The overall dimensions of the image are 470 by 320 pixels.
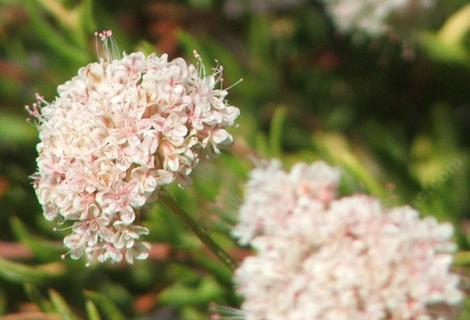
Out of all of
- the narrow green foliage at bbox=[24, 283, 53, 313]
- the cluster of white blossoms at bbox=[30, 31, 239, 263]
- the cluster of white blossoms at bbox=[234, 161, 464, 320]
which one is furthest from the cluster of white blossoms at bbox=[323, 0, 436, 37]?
the narrow green foliage at bbox=[24, 283, 53, 313]

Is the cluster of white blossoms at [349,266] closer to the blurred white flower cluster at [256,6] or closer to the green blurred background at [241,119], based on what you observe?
the green blurred background at [241,119]

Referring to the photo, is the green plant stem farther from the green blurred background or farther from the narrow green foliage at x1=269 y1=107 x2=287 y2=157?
the narrow green foliage at x1=269 y1=107 x2=287 y2=157

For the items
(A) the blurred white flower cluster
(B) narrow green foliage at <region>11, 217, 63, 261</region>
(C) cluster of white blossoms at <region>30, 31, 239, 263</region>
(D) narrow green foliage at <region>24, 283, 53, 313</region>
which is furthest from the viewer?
Answer: (A) the blurred white flower cluster

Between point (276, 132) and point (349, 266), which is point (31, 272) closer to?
point (276, 132)

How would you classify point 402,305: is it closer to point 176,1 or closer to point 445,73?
point 445,73

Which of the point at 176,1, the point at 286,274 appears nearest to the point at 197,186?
Result: the point at 286,274

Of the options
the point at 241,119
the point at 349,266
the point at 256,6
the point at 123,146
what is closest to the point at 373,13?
the point at 241,119

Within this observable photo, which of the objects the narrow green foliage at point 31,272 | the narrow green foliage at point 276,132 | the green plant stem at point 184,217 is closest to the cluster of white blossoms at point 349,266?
the green plant stem at point 184,217
